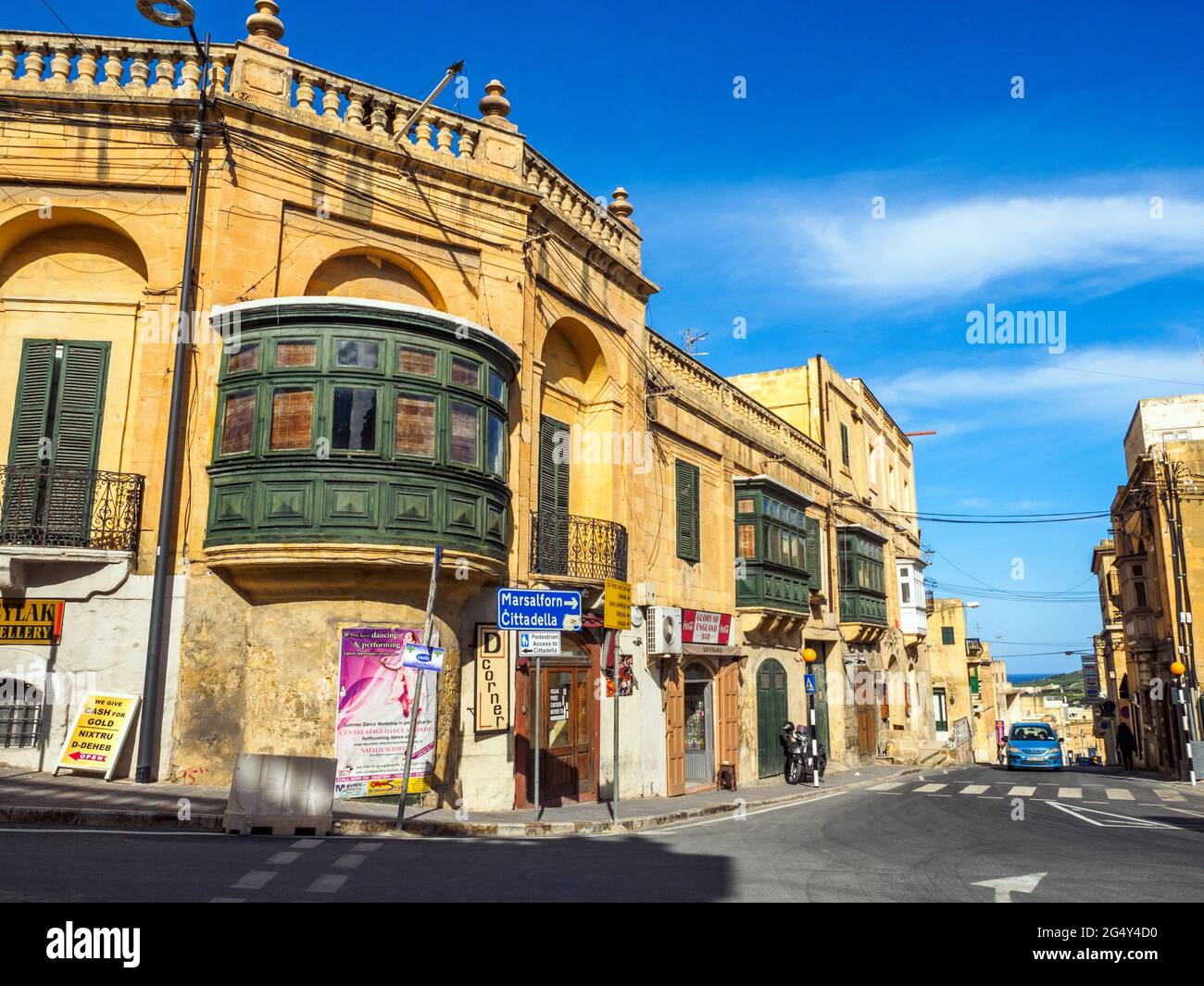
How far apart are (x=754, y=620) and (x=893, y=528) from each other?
18738mm

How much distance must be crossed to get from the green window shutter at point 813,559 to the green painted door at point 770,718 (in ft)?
10.4

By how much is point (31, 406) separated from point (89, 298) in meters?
1.83

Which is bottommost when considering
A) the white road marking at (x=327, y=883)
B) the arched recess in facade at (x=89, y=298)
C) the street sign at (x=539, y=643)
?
the white road marking at (x=327, y=883)

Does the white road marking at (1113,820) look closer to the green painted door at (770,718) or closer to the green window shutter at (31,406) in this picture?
the green painted door at (770,718)

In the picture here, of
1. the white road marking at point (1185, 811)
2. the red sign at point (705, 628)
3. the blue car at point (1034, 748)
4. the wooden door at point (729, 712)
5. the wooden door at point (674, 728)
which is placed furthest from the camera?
the blue car at point (1034, 748)

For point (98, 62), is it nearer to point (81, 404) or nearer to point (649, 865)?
point (81, 404)

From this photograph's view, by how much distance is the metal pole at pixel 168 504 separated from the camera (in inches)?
488

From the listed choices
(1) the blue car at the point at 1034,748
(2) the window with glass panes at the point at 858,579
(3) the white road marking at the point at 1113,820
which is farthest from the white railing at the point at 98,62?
(1) the blue car at the point at 1034,748

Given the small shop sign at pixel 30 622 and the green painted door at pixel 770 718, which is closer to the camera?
the small shop sign at pixel 30 622

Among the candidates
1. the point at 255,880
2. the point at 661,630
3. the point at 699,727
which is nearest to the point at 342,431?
the point at 255,880

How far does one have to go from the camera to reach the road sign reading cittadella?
1280cm

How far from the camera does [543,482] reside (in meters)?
17.5
